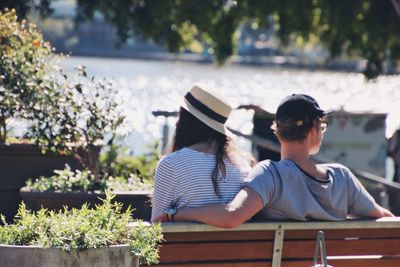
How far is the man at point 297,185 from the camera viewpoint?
4.94 meters

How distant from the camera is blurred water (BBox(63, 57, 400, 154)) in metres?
48.1

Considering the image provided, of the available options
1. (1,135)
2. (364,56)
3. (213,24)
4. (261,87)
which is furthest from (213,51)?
(261,87)

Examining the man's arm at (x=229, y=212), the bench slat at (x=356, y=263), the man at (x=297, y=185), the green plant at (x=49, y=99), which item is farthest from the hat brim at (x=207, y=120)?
the green plant at (x=49, y=99)

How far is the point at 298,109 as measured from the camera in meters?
5.10

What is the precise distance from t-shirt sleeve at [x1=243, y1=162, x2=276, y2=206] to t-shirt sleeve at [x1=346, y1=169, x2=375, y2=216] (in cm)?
45

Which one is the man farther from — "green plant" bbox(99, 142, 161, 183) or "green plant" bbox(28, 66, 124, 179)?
"green plant" bbox(99, 142, 161, 183)

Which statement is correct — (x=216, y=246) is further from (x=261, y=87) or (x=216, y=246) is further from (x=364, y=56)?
(x=261, y=87)

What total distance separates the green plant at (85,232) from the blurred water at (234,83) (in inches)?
1053

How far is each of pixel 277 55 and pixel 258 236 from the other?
96877 millimetres

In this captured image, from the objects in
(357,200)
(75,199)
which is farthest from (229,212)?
(75,199)

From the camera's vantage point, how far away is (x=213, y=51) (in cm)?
1908

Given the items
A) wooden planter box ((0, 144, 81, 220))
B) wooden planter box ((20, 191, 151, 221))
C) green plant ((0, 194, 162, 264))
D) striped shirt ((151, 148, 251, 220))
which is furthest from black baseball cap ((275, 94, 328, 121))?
wooden planter box ((0, 144, 81, 220))

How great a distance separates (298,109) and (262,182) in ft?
1.29

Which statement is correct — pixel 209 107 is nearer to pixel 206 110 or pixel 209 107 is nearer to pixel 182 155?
pixel 206 110
